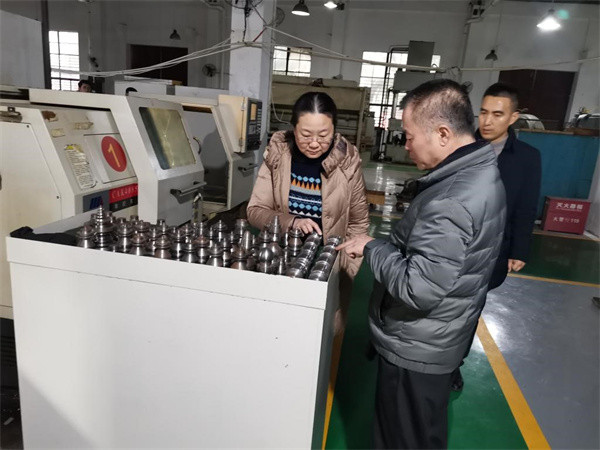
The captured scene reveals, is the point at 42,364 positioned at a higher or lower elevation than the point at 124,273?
lower

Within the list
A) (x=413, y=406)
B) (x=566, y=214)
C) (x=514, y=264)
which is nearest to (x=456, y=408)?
(x=514, y=264)

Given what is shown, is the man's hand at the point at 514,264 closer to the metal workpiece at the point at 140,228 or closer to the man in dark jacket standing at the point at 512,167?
the man in dark jacket standing at the point at 512,167

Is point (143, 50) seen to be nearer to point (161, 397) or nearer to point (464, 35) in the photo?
point (464, 35)

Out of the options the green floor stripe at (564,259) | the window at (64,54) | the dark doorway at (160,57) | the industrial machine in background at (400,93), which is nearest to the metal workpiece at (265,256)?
the green floor stripe at (564,259)

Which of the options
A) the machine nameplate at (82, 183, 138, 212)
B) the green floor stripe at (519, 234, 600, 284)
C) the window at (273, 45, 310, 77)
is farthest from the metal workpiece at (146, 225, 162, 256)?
the window at (273, 45, 310, 77)

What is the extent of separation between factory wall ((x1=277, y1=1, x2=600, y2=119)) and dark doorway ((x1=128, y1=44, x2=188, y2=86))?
286 cm

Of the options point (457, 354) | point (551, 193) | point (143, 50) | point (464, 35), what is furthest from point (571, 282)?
point (143, 50)

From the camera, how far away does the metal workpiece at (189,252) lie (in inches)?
45.7

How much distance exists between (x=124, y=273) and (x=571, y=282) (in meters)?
3.81

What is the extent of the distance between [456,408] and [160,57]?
12.1 meters

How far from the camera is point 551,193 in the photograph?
5.71 metres

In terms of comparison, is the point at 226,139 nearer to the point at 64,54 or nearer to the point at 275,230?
the point at 275,230

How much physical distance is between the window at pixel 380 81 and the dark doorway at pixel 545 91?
2105 millimetres

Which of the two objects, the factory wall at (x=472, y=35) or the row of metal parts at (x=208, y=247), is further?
the factory wall at (x=472, y=35)
